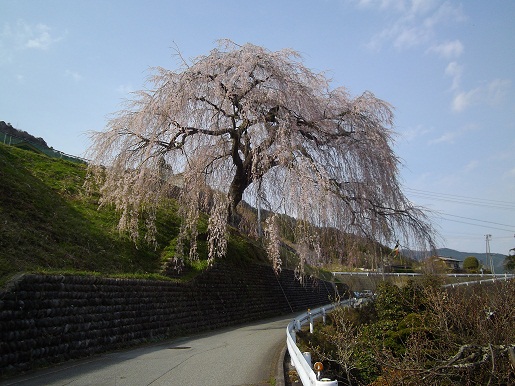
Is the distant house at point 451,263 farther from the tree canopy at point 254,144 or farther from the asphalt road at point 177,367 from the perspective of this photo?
the asphalt road at point 177,367

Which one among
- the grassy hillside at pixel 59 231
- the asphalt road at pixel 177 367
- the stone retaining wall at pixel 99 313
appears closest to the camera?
the asphalt road at pixel 177 367

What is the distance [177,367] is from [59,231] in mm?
7132

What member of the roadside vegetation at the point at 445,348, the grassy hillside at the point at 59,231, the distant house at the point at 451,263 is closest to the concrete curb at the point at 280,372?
the roadside vegetation at the point at 445,348

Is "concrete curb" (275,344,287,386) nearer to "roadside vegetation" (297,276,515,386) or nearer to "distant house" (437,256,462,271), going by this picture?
"roadside vegetation" (297,276,515,386)

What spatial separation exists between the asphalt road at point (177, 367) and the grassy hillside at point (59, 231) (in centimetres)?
225

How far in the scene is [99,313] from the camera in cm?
1045

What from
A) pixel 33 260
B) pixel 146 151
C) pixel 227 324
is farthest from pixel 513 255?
pixel 33 260

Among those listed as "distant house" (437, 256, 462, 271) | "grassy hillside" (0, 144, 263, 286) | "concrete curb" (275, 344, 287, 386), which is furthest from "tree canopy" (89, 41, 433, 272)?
"distant house" (437, 256, 462, 271)

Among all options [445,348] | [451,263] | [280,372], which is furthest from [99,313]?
[451,263]

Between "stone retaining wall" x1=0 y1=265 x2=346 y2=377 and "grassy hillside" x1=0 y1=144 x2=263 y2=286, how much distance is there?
2.12 feet

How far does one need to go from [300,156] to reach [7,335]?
30.7 ft

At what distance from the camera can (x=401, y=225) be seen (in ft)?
50.3

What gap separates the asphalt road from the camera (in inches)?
285

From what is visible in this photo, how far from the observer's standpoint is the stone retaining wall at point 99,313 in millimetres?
7969
